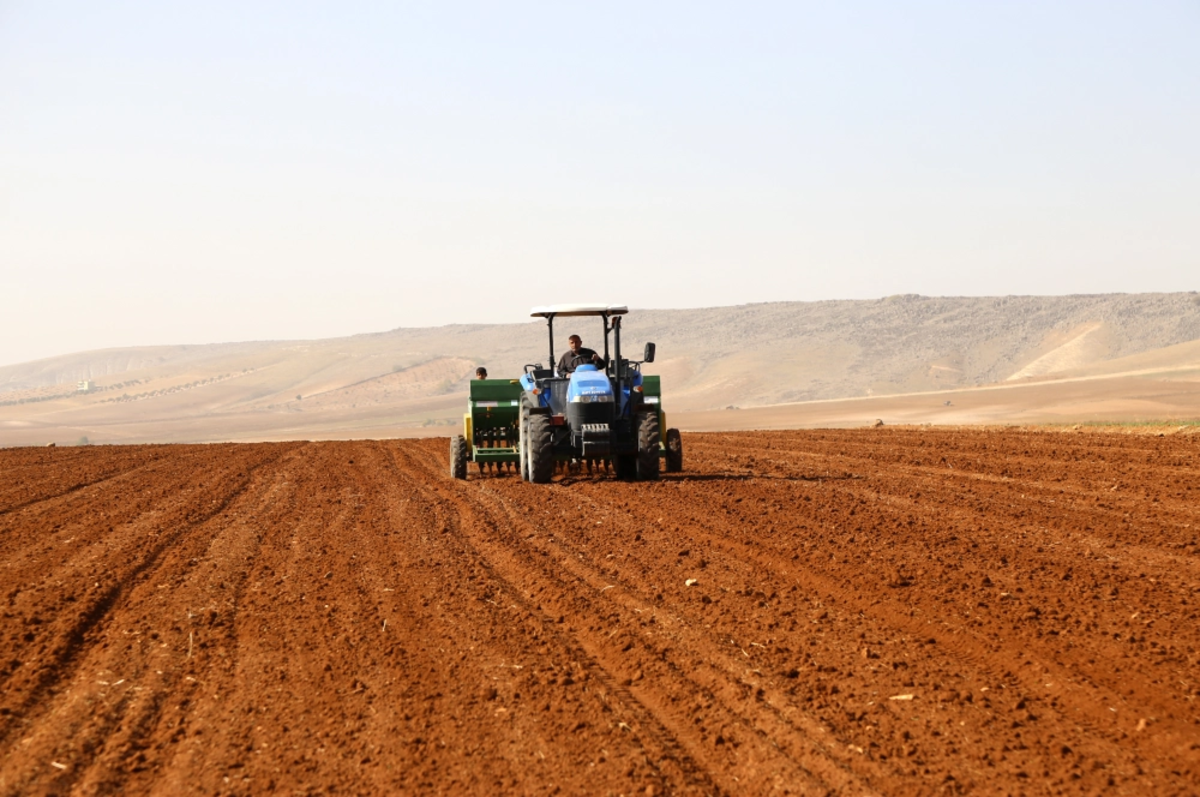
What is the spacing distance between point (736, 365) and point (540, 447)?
10770cm

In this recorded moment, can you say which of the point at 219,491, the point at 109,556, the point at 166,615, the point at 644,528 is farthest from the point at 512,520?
the point at 219,491

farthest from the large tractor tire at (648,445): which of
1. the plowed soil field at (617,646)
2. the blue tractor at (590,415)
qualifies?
the plowed soil field at (617,646)

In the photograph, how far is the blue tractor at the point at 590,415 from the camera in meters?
14.1

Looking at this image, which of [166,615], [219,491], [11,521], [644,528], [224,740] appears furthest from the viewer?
[219,491]

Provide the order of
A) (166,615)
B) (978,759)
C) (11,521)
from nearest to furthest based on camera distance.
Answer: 1. (978,759)
2. (166,615)
3. (11,521)

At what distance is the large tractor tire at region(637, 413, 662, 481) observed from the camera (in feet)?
46.6

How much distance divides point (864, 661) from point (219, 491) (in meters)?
11.4

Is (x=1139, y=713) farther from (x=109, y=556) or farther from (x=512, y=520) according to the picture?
(x=109, y=556)

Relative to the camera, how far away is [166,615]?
7.46m

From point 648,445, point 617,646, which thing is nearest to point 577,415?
point 648,445

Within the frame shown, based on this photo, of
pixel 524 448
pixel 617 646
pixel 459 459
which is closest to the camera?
pixel 617 646

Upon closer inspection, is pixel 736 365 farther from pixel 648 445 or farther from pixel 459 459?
pixel 648 445

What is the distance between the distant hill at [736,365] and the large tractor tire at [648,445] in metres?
69.8

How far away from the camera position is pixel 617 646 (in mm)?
6352
